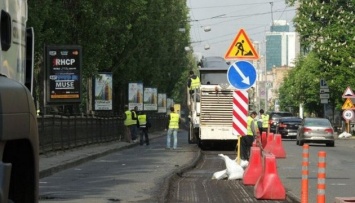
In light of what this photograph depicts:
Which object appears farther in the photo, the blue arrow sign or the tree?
the tree

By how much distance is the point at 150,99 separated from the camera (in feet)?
255

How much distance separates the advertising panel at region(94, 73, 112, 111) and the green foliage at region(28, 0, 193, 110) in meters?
0.68

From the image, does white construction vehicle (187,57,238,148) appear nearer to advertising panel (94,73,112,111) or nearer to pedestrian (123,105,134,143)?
pedestrian (123,105,134,143)

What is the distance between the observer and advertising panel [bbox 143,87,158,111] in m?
76.8

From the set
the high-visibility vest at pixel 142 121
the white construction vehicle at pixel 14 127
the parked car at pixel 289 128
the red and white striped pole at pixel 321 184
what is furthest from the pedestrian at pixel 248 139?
the parked car at pixel 289 128

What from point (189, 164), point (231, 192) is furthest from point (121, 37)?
point (231, 192)

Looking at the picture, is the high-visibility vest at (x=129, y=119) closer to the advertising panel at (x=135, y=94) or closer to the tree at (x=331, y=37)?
the advertising panel at (x=135, y=94)

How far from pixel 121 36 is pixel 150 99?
24.0 metres

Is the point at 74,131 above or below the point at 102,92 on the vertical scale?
below

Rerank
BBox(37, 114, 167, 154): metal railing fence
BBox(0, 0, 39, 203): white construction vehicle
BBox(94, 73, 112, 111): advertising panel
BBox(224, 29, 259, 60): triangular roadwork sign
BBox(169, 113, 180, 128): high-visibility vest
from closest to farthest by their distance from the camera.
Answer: BBox(0, 0, 39, 203): white construction vehicle → BBox(224, 29, 259, 60): triangular roadwork sign → BBox(37, 114, 167, 154): metal railing fence → BBox(169, 113, 180, 128): high-visibility vest → BBox(94, 73, 112, 111): advertising panel

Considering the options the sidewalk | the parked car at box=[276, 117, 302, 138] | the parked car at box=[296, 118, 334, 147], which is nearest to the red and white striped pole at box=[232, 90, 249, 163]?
the sidewalk

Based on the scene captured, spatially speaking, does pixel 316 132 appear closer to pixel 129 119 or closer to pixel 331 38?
pixel 129 119

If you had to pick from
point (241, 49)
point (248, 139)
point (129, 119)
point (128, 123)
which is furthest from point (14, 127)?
point (128, 123)

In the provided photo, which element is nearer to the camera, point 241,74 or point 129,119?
point 241,74
